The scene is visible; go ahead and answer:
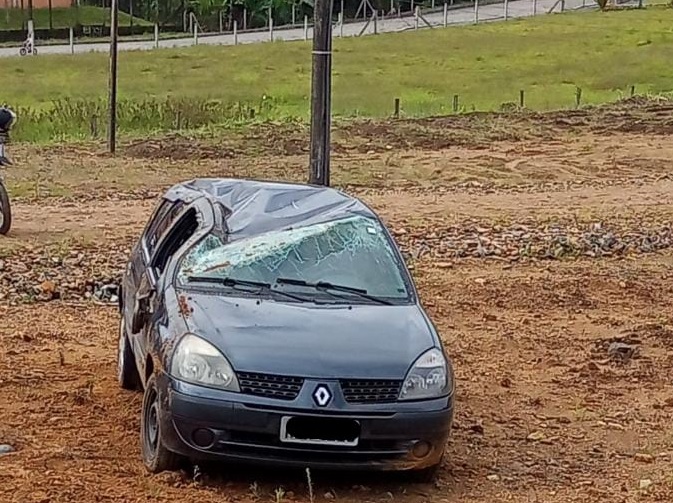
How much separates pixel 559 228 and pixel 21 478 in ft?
33.9

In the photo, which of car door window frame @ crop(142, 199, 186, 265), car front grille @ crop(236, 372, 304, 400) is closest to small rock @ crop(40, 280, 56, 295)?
car door window frame @ crop(142, 199, 186, 265)

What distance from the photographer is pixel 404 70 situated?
47438 mm

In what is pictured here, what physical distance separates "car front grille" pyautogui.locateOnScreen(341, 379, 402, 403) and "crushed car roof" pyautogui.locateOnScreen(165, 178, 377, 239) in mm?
1505

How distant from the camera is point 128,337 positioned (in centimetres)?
839

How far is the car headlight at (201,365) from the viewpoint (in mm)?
6531

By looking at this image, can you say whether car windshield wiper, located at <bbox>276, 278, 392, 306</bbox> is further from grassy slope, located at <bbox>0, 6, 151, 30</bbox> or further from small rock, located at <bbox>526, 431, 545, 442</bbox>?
grassy slope, located at <bbox>0, 6, 151, 30</bbox>

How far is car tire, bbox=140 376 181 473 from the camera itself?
6.84 m

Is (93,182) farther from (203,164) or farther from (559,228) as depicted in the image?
(559,228)

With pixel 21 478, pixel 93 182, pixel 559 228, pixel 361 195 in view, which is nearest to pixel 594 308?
pixel 559 228

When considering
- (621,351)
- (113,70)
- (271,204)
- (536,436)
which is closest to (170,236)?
(271,204)

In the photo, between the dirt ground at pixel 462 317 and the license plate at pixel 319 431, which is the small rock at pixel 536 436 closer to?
the dirt ground at pixel 462 317

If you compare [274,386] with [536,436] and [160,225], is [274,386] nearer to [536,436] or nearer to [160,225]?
[536,436]

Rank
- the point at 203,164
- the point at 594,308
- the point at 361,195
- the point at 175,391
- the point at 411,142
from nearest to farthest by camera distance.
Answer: the point at 175,391 < the point at 594,308 < the point at 361,195 < the point at 203,164 < the point at 411,142

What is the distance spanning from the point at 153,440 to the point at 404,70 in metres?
41.2
